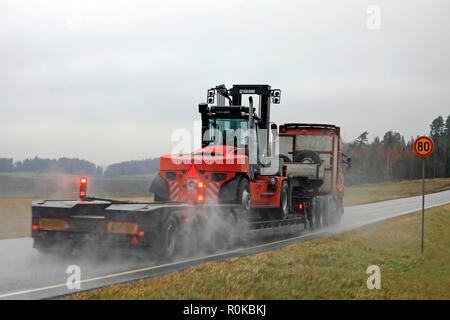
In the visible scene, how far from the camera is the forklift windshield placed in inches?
534

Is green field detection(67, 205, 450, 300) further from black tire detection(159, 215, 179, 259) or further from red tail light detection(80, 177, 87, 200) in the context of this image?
red tail light detection(80, 177, 87, 200)

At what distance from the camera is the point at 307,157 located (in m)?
20.3

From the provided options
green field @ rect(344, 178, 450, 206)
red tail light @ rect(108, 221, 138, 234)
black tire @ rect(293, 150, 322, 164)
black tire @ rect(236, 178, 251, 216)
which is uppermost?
black tire @ rect(293, 150, 322, 164)

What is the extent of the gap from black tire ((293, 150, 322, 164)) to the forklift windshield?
724cm

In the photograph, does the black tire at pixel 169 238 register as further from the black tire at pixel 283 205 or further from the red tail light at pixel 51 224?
the black tire at pixel 283 205

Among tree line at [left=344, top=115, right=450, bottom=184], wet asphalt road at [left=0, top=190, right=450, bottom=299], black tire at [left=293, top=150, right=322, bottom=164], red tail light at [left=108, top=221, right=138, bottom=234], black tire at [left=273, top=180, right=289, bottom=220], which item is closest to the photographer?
wet asphalt road at [left=0, top=190, right=450, bottom=299]

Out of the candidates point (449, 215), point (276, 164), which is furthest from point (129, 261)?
point (449, 215)

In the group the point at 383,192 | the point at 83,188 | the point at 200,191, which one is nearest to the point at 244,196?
the point at 200,191

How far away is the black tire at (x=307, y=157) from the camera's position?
2007 centimetres

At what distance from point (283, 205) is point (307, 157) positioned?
459cm

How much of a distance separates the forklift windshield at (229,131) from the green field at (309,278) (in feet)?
10.7

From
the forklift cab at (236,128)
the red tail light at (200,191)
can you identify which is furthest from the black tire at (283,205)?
the red tail light at (200,191)

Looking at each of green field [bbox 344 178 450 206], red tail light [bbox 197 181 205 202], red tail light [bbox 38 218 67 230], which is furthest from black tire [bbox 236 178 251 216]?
green field [bbox 344 178 450 206]
